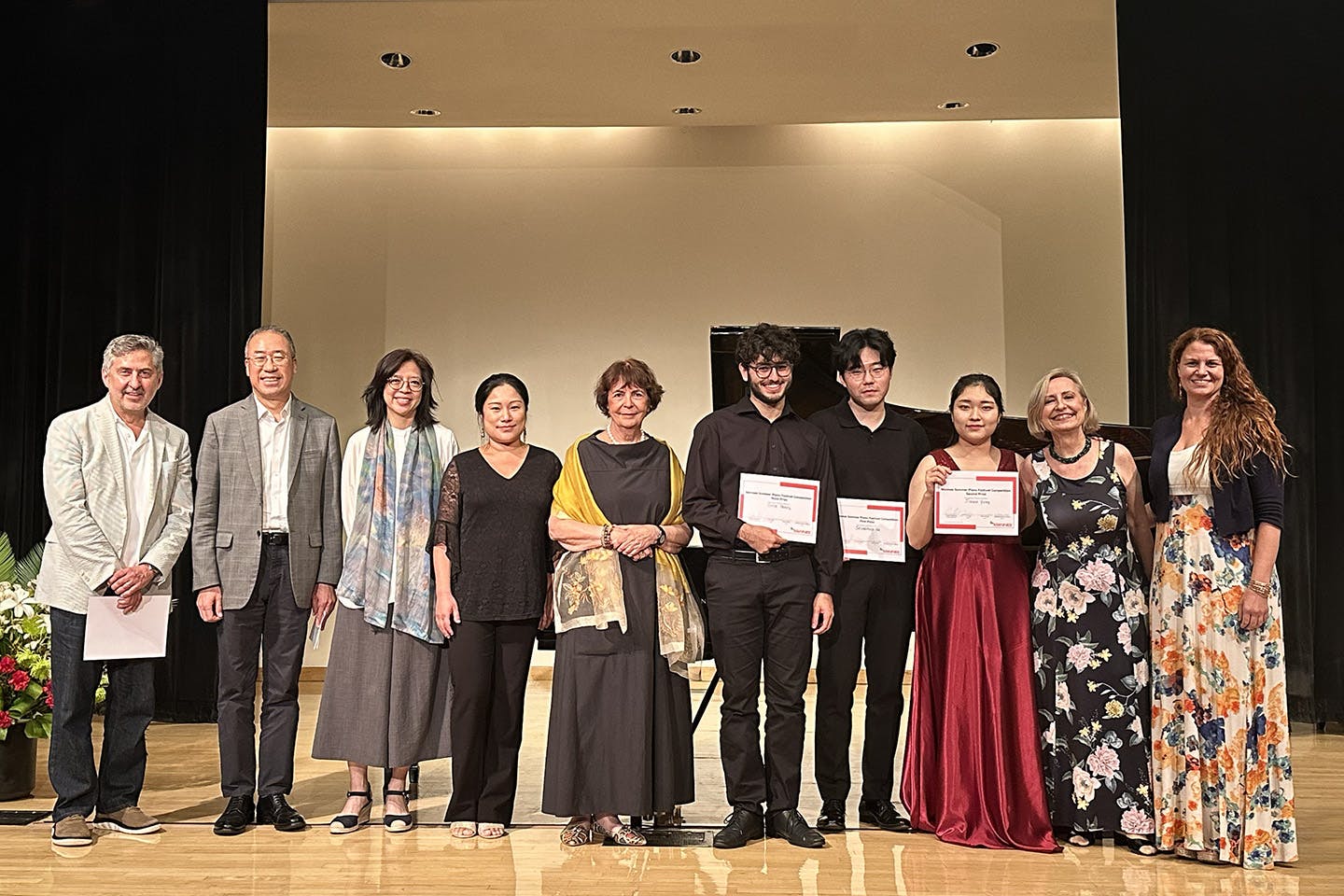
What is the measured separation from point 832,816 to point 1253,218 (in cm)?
439

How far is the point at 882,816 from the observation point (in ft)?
13.5

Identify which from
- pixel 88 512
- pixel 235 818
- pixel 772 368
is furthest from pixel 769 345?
pixel 235 818

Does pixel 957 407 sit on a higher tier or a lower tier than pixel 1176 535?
higher

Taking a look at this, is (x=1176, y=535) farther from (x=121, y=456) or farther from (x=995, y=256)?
(x=995, y=256)

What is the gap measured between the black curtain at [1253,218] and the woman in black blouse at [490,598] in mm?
3882

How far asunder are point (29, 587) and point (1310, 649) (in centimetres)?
645

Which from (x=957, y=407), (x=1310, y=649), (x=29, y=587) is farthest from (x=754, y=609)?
(x=1310, y=649)

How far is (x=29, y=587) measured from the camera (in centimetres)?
500

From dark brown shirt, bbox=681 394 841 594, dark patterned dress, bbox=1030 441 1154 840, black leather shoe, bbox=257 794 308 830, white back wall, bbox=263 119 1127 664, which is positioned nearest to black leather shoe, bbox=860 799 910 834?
dark patterned dress, bbox=1030 441 1154 840

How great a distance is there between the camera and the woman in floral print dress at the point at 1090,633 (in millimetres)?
3797

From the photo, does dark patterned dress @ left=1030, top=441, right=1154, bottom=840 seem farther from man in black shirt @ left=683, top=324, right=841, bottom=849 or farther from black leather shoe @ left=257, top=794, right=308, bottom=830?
black leather shoe @ left=257, top=794, right=308, bottom=830

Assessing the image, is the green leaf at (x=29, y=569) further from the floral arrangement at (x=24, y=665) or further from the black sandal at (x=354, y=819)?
the black sandal at (x=354, y=819)

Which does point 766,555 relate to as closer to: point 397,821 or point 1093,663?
point 1093,663

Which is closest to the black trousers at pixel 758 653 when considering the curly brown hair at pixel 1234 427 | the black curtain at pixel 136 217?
the curly brown hair at pixel 1234 427
